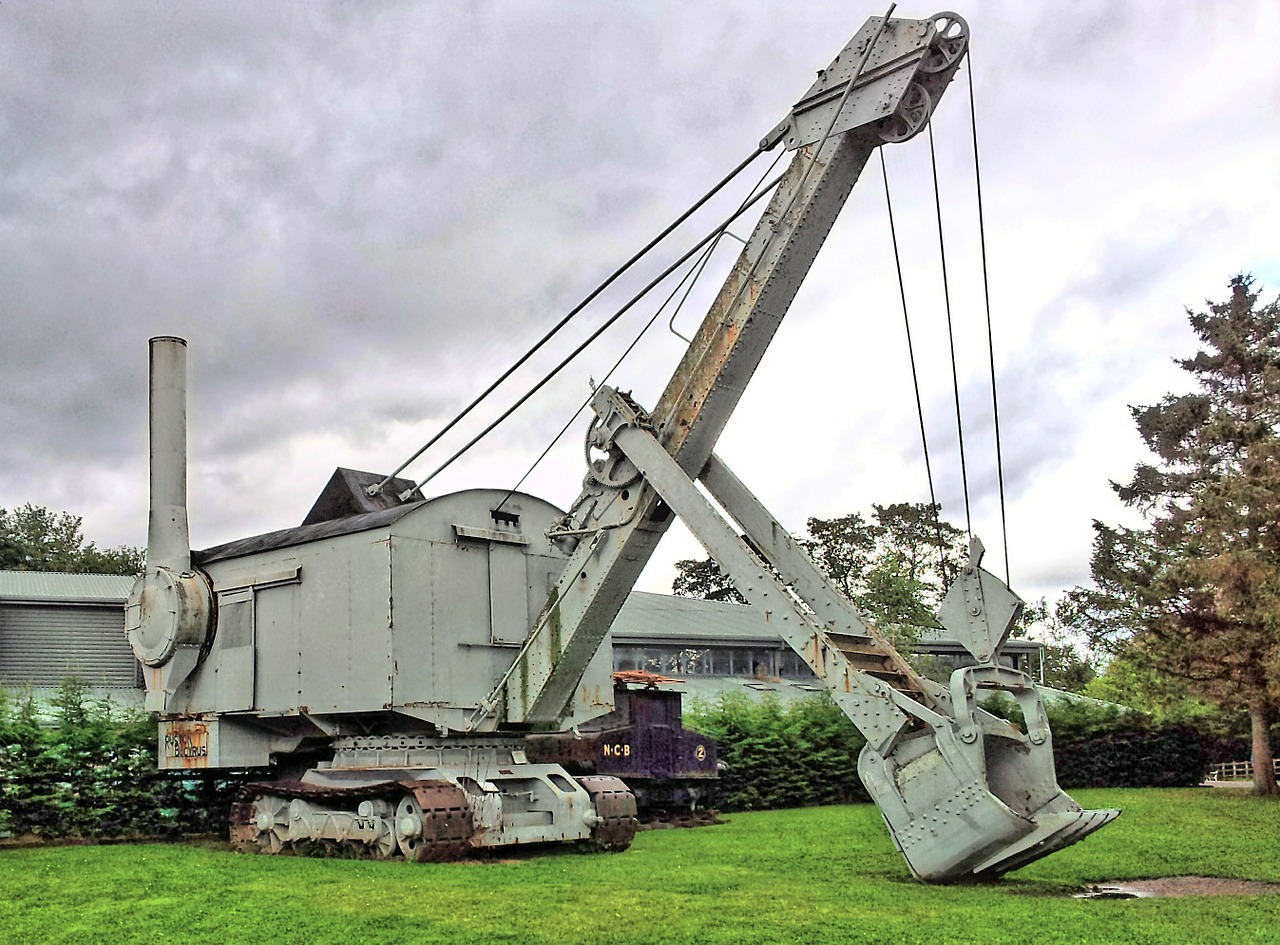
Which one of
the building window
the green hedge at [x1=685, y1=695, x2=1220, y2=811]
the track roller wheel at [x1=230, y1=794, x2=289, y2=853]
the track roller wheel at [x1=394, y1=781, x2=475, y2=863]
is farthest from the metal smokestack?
the building window

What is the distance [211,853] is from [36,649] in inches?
588

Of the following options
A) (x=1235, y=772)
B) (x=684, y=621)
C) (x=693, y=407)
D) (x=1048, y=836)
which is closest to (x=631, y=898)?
(x=1048, y=836)

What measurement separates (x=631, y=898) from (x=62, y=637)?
21432mm

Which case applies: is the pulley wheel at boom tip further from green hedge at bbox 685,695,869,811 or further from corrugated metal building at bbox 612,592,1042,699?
corrugated metal building at bbox 612,592,1042,699

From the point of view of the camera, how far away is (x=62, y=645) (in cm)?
2691

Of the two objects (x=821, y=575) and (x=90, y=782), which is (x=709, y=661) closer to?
(x=90, y=782)

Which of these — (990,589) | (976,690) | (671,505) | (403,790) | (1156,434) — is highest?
(1156,434)

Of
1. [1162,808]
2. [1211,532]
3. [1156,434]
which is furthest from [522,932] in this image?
[1156,434]

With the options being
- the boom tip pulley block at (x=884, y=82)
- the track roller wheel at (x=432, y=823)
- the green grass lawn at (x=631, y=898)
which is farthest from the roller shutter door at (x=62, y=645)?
the boom tip pulley block at (x=884, y=82)

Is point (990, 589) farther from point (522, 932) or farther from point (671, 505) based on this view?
point (522, 932)

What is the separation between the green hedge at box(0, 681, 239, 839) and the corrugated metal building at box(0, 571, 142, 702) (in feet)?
34.0

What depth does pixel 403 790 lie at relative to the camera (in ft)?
41.2

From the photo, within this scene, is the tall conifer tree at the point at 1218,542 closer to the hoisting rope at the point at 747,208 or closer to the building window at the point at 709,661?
the building window at the point at 709,661

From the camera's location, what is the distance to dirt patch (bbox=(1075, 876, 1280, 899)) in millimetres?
9805
